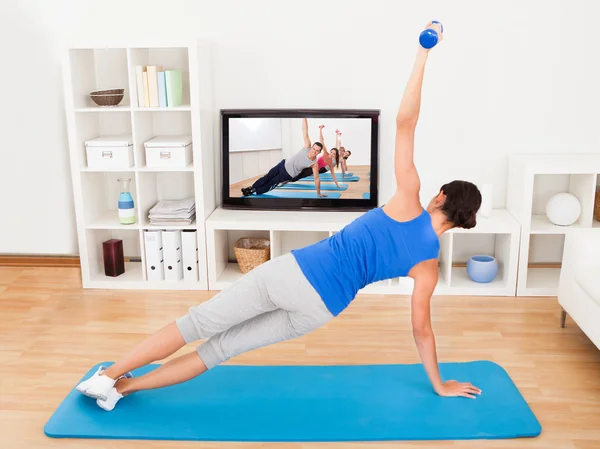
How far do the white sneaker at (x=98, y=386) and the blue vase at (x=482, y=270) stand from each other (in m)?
2.10

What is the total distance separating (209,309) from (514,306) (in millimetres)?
1863

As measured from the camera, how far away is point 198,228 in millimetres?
3830

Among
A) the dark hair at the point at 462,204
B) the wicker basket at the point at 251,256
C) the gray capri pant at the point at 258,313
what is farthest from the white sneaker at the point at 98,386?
the wicker basket at the point at 251,256

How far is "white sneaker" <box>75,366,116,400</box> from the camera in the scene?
2.48 m

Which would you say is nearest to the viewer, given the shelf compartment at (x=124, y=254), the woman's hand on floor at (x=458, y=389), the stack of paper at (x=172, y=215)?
the woman's hand on floor at (x=458, y=389)

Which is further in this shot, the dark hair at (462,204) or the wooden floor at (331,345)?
the wooden floor at (331,345)

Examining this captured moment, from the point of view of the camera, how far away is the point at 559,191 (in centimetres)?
398

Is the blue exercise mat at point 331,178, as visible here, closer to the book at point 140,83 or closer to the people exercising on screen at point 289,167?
the people exercising on screen at point 289,167

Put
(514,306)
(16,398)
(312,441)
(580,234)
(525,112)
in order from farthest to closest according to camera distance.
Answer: (525,112) → (514,306) → (580,234) → (16,398) → (312,441)

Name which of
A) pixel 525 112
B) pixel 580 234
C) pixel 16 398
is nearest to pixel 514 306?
pixel 580 234

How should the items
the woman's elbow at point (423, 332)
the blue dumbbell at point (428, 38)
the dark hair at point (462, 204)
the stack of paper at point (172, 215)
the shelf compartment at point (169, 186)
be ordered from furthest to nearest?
the shelf compartment at point (169, 186)
the stack of paper at point (172, 215)
the woman's elbow at point (423, 332)
the dark hair at point (462, 204)
the blue dumbbell at point (428, 38)

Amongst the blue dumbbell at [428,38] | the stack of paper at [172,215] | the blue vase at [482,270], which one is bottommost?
the blue vase at [482,270]

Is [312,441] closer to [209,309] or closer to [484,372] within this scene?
[209,309]

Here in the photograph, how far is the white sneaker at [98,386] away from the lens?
8.14ft
